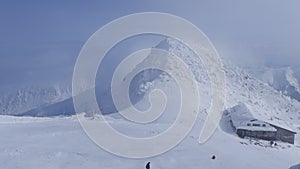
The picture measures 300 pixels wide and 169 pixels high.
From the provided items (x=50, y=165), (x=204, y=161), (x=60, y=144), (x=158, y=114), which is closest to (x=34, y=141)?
(x=60, y=144)

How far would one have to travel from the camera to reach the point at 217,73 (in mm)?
128375

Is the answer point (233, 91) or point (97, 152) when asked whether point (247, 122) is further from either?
point (97, 152)

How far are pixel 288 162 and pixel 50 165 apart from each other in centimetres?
3089

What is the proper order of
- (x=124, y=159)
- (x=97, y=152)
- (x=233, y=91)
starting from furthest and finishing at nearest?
(x=233, y=91), (x=97, y=152), (x=124, y=159)

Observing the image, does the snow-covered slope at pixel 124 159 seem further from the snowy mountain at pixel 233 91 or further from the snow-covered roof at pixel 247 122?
the snowy mountain at pixel 233 91

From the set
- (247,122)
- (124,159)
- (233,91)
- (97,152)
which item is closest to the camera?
(124,159)

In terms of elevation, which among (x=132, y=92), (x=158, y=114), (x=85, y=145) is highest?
(x=132, y=92)

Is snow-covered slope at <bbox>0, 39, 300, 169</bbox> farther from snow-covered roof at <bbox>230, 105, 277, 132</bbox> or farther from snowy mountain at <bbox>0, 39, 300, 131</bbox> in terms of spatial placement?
snowy mountain at <bbox>0, 39, 300, 131</bbox>

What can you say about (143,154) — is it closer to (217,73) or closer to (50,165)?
(50,165)

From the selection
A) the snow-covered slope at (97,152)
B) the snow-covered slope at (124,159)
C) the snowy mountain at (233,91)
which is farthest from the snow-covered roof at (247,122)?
the snow-covered slope at (97,152)

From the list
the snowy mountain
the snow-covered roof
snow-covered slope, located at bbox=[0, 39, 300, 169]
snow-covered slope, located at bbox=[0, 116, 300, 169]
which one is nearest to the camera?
snow-covered slope, located at bbox=[0, 116, 300, 169]

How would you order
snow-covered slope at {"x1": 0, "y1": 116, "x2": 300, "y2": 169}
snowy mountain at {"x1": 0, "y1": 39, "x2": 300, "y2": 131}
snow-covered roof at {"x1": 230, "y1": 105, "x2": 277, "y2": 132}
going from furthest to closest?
1. snowy mountain at {"x1": 0, "y1": 39, "x2": 300, "y2": 131}
2. snow-covered roof at {"x1": 230, "y1": 105, "x2": 277, "y2": 132}
3. snow-covered slope at {"x1": 0, "y1": 116, "x2": 300, "y2": 169}

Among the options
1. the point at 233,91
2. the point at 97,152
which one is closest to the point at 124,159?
the point at 97,152

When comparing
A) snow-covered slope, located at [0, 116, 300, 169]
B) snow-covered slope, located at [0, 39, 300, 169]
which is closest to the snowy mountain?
snow-covered slope, located at [0, 39, 300, 169]
